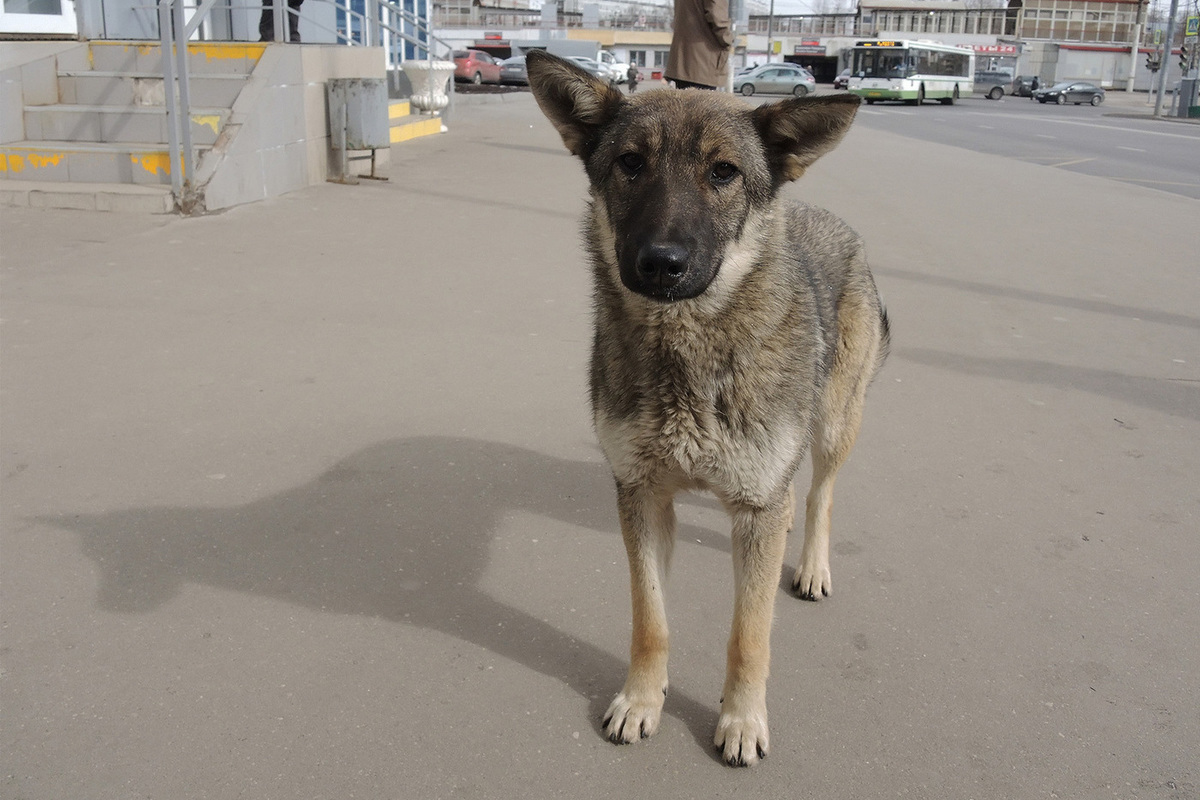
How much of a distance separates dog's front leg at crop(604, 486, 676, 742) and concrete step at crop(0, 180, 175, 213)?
7.63m

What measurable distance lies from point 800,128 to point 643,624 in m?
1.53

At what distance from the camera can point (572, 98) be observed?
9.70ft

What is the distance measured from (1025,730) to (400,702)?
1.80 metres

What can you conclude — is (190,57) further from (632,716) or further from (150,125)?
A: (632,716)

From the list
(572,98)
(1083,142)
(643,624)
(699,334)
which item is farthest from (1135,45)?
(643,624)

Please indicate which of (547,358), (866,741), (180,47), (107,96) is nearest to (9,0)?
(107,96)

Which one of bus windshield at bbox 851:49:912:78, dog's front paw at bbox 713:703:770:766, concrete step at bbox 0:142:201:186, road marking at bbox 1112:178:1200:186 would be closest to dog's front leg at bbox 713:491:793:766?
dog's front paw at bbox 713:703:770:766

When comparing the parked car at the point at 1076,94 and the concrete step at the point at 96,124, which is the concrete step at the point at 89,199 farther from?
the parked car at the point at 1076,94

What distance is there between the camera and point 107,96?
10.4 metres

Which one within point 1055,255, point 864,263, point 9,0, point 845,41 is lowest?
point 1055,255

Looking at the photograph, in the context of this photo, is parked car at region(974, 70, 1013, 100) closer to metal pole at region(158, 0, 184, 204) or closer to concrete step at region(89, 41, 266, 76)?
concrete step at region(89, 41, 266, 76)

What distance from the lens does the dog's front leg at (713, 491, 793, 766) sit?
2.70m

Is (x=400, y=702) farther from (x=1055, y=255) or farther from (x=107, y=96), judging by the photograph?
(x=107, y=96)

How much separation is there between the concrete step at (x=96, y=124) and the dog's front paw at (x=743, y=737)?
30.7 ft
